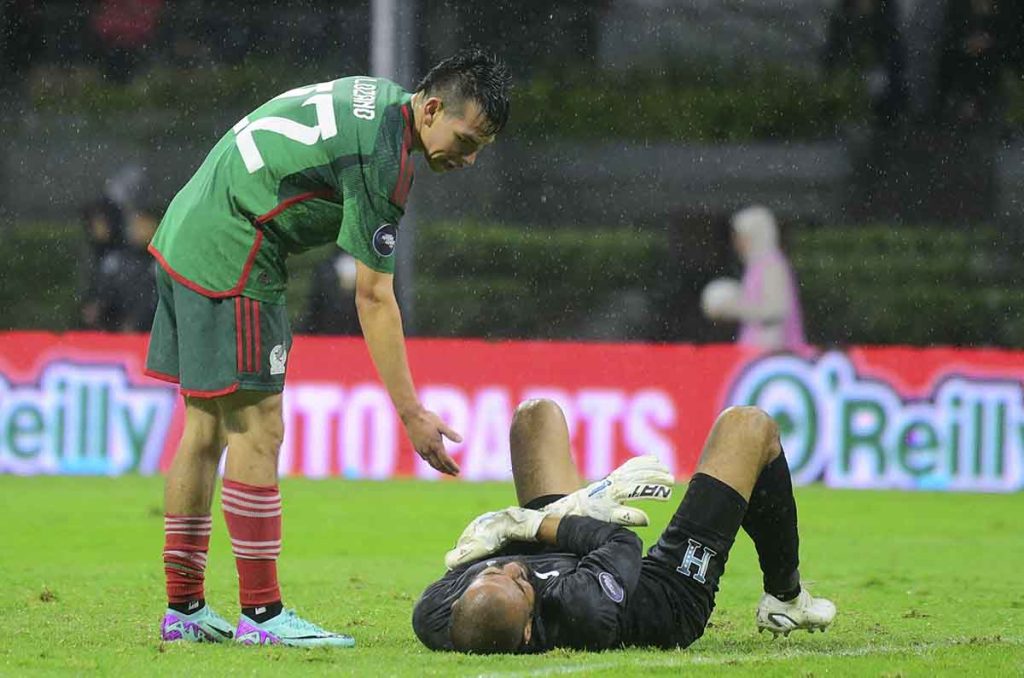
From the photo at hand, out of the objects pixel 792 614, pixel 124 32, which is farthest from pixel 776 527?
pixel 124 32

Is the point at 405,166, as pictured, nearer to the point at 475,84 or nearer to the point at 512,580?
the point at 475,84

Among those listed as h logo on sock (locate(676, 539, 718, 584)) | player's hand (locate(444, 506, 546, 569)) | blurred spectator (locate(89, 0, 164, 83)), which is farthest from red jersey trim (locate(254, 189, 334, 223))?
blurred spectator (locate(89, 0, 164, 83))

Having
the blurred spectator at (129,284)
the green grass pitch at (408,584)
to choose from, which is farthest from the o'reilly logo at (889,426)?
the blurred spectator at (129,284)

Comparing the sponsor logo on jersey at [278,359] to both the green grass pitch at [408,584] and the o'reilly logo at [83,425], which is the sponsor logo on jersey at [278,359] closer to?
the green grass pitch at [408,584]

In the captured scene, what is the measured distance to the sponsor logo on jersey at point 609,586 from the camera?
5113 mm

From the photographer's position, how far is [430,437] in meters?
5.21

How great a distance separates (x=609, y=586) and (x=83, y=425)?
7.40 m

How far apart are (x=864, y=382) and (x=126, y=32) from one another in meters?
8.69

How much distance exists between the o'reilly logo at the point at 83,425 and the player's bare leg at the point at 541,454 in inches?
249

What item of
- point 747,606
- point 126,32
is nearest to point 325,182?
point 747,606

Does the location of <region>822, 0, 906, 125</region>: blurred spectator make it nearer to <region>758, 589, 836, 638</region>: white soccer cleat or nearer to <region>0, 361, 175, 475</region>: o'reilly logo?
<region>0, 361, 175, 475</region>: o'reilly logo

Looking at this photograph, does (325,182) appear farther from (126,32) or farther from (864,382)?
(126,32)

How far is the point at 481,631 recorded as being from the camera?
5.03m

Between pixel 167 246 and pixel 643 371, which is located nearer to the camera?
pixel 167 246
